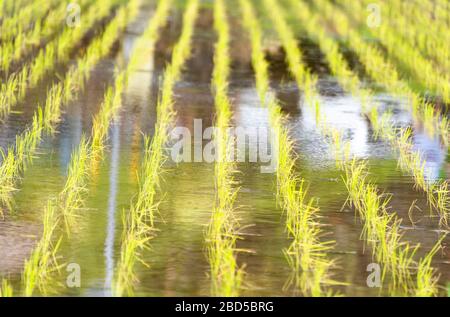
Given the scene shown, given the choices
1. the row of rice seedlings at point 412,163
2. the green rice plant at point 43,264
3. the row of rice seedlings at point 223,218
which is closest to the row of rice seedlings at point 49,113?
the green rice plant at point 43,264

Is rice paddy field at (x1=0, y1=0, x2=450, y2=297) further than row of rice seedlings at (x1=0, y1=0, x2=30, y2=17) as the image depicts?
No

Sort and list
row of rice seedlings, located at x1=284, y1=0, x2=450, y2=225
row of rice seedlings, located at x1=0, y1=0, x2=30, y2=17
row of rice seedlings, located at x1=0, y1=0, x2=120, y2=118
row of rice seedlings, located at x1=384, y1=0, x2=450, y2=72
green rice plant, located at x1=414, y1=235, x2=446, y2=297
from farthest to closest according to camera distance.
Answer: row of rice seedlings, located at x1=0, y1=0, x2=30, y2=17 → row of rice seedlings, located at x1=384, y1=0, x2=450, y2=72 → row of rice seedlings, located at x1=0, y1=0, x2=120, y2=118 → row of rice seedlings, located at x1=284, y1=0, x2=450, y2=225 → green rice plant, located at x1=414, y1=235, x2=446, y2=297

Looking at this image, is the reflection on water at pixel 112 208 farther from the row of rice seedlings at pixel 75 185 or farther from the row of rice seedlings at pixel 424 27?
the row of rice seedlings at pixel 424 27

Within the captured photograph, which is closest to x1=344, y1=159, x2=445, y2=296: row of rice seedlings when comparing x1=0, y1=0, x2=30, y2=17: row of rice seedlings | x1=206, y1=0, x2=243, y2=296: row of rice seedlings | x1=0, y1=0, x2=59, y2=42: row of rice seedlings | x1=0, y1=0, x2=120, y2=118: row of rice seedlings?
x1=206, y1=0, x2=243, y2=296: row of rice seedlings

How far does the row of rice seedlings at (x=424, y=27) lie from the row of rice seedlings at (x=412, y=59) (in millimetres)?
132

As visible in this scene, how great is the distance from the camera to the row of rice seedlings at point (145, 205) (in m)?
4.61

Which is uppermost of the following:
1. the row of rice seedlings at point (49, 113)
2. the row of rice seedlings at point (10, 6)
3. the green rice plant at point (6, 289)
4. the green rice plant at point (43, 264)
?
the row of rice seedlings at point (10, 6)

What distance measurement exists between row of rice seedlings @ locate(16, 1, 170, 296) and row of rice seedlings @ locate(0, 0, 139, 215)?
0.29m

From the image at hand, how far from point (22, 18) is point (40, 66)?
10.5 ft

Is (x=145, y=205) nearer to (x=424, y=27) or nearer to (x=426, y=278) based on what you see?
(x=426, y=278)

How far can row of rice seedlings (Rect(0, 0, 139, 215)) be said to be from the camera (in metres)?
6.20

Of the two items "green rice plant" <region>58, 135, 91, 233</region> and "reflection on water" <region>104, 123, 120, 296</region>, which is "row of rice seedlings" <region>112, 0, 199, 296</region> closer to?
"reflection on water" <region>104, 123, 120, 296</region>

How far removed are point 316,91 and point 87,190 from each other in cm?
414
